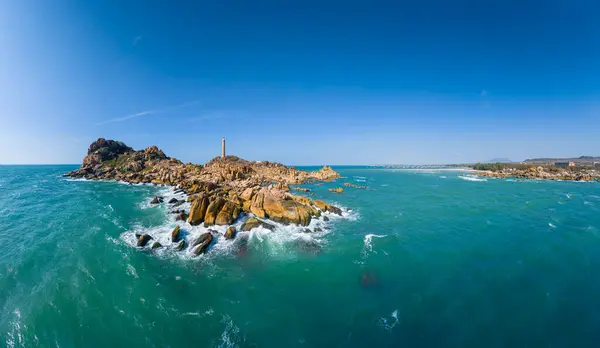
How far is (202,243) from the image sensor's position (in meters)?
24.2

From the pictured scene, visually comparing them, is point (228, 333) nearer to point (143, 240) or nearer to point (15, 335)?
point (15, 335)

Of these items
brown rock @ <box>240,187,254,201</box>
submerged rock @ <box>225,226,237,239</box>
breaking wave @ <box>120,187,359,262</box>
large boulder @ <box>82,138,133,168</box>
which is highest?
large boulder @ <box>82,138,133,168</box>

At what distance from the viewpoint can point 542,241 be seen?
27000 mm

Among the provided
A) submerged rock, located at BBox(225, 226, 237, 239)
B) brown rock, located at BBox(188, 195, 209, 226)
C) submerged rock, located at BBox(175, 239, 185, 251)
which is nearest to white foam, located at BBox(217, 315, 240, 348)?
submerged rock, located at BBox(175, 239, 185, 251)

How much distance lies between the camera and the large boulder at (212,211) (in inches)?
1180

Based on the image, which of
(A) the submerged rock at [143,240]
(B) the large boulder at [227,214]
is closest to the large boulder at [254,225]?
(B) the large boulder at [227,214]

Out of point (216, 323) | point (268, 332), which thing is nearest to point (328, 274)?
point (268, 332)

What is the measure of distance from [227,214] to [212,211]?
197 centimetres

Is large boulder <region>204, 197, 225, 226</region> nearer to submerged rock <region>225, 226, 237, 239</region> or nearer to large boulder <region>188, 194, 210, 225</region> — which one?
large boulder <region>188, 194, 210, 225</region>

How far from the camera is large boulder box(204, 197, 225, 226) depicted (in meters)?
30.0

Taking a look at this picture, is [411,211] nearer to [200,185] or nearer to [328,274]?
[328,274]

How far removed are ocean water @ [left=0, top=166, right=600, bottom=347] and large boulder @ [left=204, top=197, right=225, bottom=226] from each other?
2137 millimetres

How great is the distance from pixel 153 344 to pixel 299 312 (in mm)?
8340

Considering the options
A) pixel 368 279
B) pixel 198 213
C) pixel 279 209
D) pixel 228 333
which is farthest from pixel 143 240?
pixel 368 279
